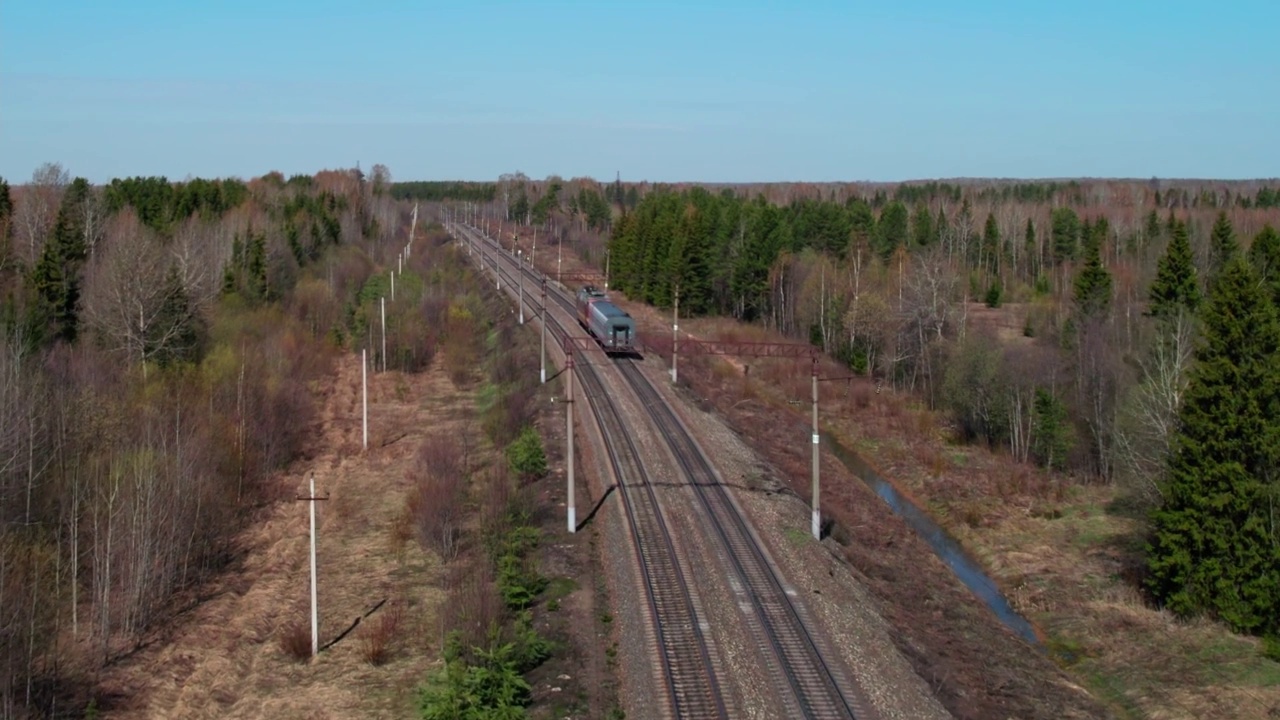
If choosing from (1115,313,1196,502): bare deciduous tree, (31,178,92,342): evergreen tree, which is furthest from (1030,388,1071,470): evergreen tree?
(31,178,92,342): evergreen tree

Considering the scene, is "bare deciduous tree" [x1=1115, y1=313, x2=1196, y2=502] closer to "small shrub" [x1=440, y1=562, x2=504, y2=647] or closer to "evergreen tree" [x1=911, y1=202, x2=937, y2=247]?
"small shrub" [x1=440, y1=562, x2=504, y2=647]

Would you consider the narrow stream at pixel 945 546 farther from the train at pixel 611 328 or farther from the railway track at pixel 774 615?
the train at pixel 611 328

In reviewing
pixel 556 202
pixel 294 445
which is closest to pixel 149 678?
pixel 294 445

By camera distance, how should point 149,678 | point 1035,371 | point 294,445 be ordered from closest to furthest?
point 149,678, point 294,445, point 1035,371

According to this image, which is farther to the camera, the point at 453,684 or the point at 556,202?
the point at 556,202

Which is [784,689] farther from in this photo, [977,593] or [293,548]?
[293,548]

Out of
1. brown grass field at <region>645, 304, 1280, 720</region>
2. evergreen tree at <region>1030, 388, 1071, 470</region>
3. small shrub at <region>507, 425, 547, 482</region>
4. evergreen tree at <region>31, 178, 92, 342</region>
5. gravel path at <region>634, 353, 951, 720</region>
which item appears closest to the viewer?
gravel path at <region>634, 353, 951, 720</region>
